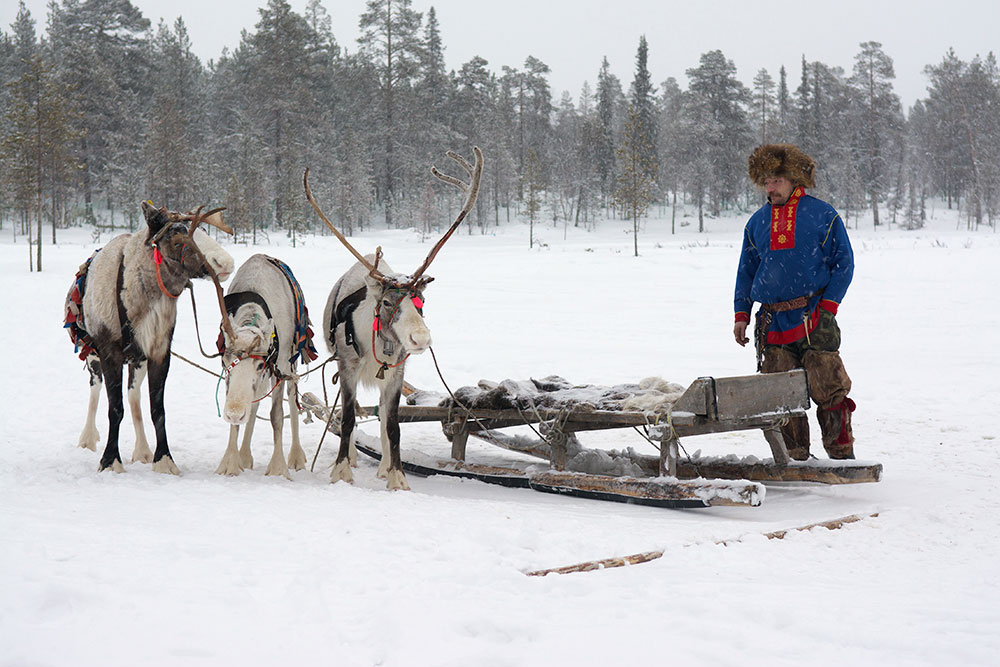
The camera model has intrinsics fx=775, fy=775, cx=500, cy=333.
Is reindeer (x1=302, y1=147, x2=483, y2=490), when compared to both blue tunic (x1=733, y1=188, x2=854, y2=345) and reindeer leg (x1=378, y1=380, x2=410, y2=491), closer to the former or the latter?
reindeer leg (x1=378, y1=380, x2=410, y2=491)

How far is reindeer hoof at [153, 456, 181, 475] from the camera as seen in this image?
18.5ft

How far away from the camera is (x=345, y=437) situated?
19.5ft

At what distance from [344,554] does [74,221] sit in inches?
1786

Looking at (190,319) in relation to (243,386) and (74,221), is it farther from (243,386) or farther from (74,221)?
(74,221)

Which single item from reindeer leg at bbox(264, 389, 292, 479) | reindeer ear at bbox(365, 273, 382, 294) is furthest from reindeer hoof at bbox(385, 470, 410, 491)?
reindeer ear at bbox(365, 273, 382, 294)

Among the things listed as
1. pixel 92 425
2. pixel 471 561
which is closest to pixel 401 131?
pixel 92 425

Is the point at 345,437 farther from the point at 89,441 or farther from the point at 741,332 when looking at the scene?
the point at 741,332

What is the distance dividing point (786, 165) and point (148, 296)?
15.6ft

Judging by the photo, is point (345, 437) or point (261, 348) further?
point (345, 437)

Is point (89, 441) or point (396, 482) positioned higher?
point (89, 441)

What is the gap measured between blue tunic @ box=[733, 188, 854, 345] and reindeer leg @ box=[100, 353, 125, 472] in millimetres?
4690

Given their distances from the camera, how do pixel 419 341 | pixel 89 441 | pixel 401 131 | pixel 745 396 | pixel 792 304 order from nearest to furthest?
pixel 745 396 → pixel 419 341 → pixel 792 304 → pixel 89 441 → pixel 401 131

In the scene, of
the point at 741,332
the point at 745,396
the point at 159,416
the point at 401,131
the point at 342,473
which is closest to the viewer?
the point at 745,396

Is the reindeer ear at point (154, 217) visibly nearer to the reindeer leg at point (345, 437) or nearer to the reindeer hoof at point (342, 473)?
the reindeer leg at point (345, 437)
